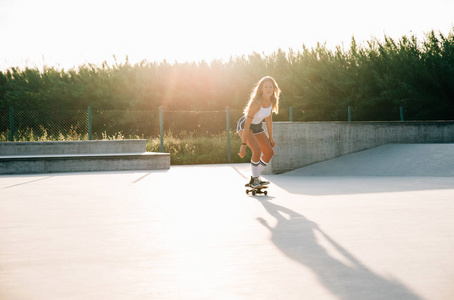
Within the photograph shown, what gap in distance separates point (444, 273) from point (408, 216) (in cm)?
262

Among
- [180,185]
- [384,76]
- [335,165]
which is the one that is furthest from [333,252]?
[384,76]

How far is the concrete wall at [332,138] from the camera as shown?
13.0 metres

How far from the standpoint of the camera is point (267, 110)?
27.7ft

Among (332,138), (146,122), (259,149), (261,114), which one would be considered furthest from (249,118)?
(146,122)

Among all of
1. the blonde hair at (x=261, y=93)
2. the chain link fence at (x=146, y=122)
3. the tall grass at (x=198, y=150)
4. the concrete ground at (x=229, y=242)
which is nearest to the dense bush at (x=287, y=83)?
the chain link fence at (x=146, y=122)

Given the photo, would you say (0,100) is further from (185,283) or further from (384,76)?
(185,283)

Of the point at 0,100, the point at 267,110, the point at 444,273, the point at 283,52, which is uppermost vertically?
the point at 283,52

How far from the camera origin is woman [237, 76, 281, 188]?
8219 mm

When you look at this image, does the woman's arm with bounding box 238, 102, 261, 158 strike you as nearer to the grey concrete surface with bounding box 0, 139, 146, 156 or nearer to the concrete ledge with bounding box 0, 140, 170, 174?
the concrete ledge with bounding box 0, 140, 170, 174

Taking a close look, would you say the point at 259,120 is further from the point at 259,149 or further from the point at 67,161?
the point at 67,161

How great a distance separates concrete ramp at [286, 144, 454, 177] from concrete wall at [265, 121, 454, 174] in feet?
0.88

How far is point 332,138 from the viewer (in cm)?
1354

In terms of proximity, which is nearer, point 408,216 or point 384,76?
point 408,216

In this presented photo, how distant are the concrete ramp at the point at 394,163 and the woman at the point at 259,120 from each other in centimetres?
434
